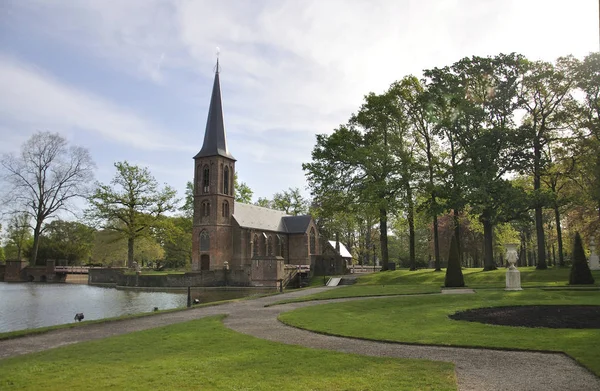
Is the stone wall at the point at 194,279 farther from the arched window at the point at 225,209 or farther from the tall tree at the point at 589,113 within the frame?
the tall tree at the point at 589,113

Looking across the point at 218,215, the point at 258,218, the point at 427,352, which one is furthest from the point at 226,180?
the point at 427,352

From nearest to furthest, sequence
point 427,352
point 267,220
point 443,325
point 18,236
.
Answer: point 427,352, point 443,325, point 267,220, point 18,236

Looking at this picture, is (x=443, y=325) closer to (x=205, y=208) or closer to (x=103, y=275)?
(x=205, y=208)

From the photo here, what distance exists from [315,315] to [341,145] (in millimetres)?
27467

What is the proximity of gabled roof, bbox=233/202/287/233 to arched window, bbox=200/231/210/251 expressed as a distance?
4237mm

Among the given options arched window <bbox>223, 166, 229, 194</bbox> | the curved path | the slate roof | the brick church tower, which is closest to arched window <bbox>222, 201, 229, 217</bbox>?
the brick church tower

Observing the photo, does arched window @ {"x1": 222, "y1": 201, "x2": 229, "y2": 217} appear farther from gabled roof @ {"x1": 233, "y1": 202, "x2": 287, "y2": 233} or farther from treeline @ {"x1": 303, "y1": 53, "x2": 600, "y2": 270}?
treeline @ {"x1": 303, "y1": 53, "x2": 600, "y2": 270}

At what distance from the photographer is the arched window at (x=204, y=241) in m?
53.6

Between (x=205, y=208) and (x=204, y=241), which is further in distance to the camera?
(x=205, y=208)

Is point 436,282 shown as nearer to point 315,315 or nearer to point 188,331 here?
point 315,315

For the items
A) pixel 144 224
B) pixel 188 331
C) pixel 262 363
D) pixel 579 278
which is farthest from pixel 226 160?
pixel 262 363

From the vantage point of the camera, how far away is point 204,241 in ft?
177

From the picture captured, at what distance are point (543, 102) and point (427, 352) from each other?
3230 centimetres

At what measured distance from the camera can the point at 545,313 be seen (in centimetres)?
1448
